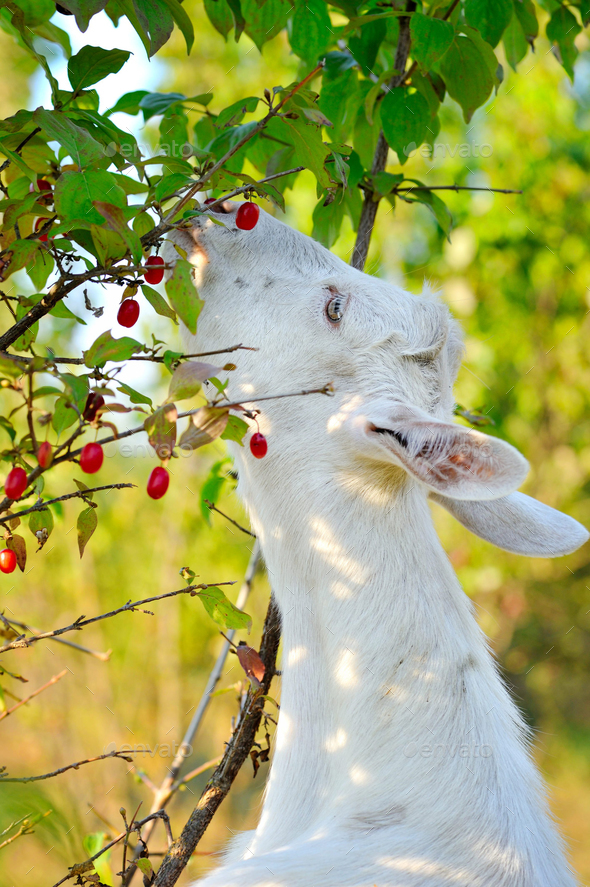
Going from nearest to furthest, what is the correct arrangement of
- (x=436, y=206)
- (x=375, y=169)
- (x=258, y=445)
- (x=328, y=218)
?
(x=258, y=445), (x=328, y=218), (x=436, y=206), (x=375, y=169)

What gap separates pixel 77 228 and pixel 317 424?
3.07 ft

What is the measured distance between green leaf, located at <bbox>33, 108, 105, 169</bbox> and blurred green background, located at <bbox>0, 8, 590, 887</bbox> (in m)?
5.12

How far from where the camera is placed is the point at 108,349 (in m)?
1.29

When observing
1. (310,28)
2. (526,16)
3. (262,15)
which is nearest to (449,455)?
(310,28)

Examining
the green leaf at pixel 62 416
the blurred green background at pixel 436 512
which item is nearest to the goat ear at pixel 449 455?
the green leaf at pixel 62 416

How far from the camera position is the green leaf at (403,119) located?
2191 millimetres

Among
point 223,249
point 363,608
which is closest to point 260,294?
point 223,249

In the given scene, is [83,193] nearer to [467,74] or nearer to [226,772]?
[467,74]

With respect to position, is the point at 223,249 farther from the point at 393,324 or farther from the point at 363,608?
the point at 363,608

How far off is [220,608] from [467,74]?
1.77 metres

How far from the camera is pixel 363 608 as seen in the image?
203 cm

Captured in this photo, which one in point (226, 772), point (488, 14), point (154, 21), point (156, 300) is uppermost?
point (488, 14)
